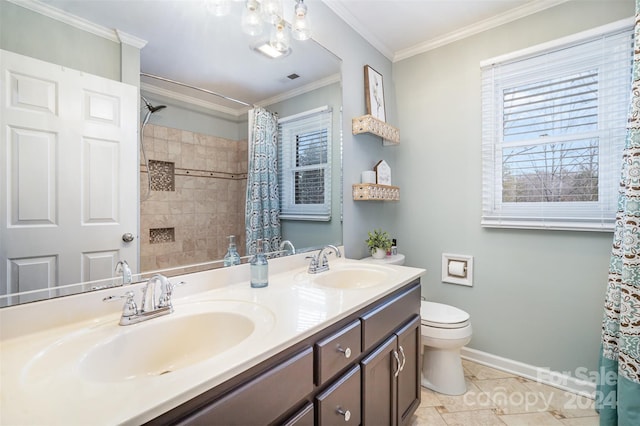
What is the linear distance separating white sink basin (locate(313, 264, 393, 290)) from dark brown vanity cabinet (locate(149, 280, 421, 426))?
186mm

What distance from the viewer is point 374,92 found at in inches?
87.2

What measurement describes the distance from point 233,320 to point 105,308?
0.40 metres

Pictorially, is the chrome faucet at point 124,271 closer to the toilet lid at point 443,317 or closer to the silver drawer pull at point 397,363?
the silver drawer pull at point 397,363

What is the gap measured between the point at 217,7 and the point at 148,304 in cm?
119

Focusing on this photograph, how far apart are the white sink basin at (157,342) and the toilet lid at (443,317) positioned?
1.25 meters

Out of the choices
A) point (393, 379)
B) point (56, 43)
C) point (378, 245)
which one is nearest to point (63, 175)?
point (56, 43)

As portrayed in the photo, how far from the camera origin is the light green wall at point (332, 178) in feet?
5.27

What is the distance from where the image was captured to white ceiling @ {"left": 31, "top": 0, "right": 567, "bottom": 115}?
1.02m

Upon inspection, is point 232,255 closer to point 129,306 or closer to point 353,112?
point 129,306

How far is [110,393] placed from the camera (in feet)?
1.75

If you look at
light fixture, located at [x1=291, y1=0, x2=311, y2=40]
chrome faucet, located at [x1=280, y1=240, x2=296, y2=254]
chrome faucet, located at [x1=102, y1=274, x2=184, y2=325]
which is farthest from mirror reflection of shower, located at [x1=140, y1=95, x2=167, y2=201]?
light fixture, located at [x1=291, y1=0, x2=311, y2=40]

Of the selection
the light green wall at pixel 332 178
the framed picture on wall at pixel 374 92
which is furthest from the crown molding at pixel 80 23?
the framed picture on wall at pixel 374 92

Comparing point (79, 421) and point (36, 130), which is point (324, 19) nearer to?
point (36, 130)

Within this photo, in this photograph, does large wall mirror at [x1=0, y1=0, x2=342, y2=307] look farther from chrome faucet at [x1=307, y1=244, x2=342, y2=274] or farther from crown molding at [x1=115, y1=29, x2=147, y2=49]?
chrome faucet at [x1=307, y1=244, x2=342, y2=274]
